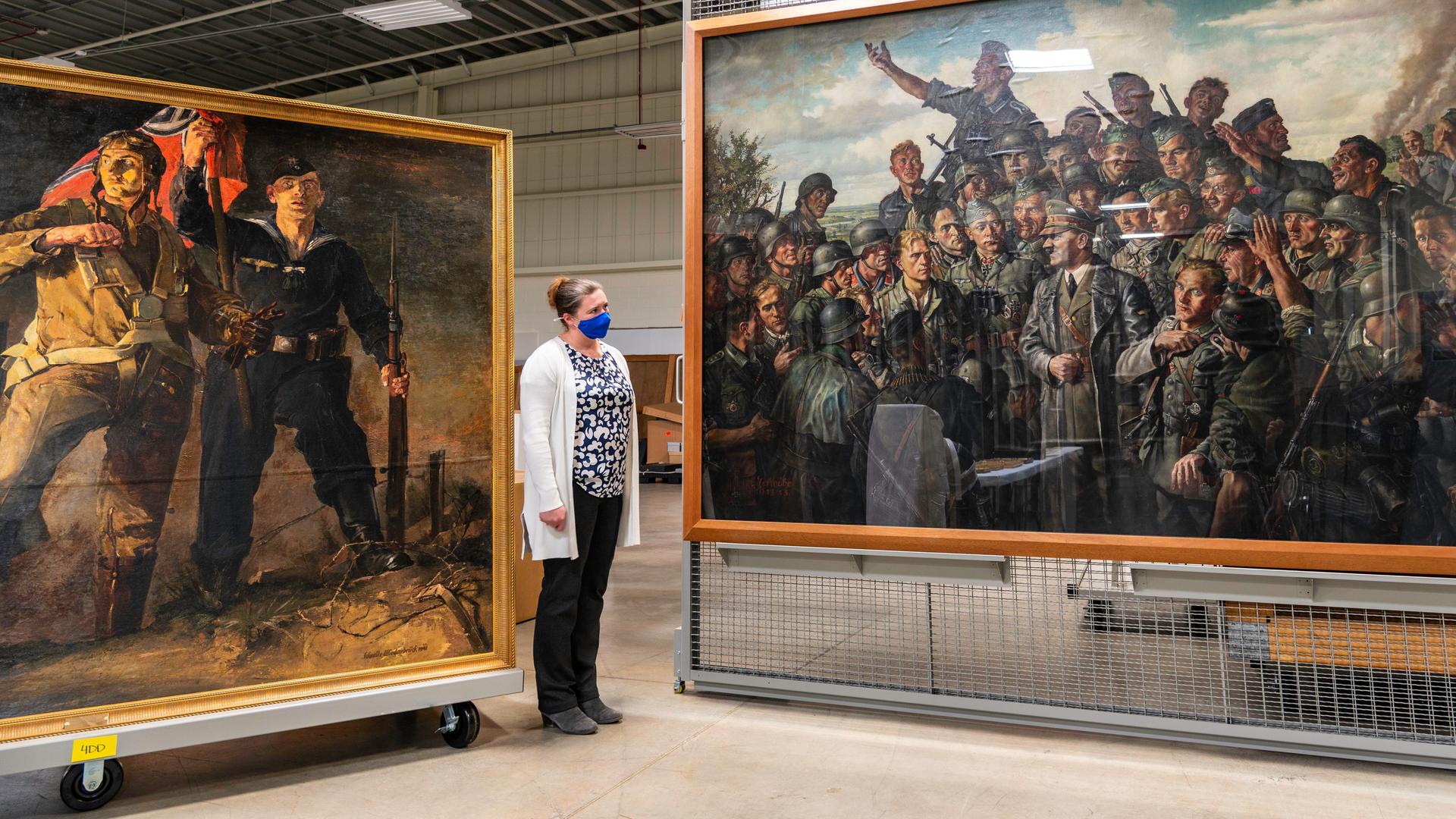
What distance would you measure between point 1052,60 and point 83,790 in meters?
3.91

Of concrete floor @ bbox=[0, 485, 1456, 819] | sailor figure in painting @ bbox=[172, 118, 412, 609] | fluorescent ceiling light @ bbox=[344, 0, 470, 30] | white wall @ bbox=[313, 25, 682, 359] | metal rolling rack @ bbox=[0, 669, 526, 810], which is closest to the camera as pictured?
metal rolling rack @ bbox=[0, 669, 526, 810]

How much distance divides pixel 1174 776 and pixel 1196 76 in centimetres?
234

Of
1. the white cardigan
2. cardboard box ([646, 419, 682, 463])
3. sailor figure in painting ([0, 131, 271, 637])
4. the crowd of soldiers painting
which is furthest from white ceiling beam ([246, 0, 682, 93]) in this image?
sailor figure in painting ([0, 131, 271, 637])

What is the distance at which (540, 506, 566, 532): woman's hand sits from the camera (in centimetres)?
318

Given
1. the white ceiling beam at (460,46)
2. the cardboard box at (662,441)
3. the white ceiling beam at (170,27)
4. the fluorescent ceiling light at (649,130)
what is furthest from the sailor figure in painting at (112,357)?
the cardboard box at (662,441)

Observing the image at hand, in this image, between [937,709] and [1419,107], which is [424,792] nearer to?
[937,709]

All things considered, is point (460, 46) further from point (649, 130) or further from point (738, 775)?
point (738, 775)

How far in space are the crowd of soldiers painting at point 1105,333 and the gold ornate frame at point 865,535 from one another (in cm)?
5

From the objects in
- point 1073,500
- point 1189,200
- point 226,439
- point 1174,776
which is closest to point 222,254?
point 226,439

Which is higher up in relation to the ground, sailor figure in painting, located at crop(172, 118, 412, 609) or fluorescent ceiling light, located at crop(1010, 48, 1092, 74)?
fluorescent ceiling light, located at crop(1010, 48, 1092, 74)

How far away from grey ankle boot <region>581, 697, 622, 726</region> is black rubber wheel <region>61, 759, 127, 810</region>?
1.48m

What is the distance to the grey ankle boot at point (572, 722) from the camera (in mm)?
3309

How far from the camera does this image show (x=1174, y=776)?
2.91 meters

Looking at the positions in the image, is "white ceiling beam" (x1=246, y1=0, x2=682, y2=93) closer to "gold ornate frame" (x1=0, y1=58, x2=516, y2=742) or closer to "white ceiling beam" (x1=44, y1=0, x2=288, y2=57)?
"white ceiling beam" (x1=44, y1=0, x2=288, y2=57)
